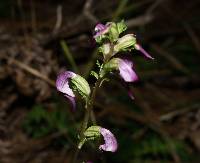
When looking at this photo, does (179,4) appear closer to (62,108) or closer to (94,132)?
(62,108)

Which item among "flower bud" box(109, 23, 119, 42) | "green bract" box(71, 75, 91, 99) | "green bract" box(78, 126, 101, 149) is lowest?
"green bract" box(78, 126, 101, 149)

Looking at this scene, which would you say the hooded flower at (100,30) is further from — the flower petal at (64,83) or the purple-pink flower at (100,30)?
the flower petal at (64,83)

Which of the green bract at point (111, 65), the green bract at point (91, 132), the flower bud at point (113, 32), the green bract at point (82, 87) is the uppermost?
the flower bud at point (113, 32)

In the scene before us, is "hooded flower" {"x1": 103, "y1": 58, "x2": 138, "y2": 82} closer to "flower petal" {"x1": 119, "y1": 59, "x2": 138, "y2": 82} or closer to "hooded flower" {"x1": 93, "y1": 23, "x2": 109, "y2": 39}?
"flower petal" {"x1": 119, "y1": 59, "x2": 138, "y2": 82}

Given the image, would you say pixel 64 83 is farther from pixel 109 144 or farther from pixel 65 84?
pixel 109 144

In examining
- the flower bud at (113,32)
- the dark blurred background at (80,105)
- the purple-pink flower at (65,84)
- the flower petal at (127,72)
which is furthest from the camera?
the dark blurred background at (80,105)

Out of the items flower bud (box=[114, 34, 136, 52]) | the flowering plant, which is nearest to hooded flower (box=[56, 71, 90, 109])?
the flowering plant

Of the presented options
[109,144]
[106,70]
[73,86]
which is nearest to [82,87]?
[73,86]

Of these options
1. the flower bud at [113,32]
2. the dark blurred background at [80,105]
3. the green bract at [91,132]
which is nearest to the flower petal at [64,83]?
the green bract at [91,132]

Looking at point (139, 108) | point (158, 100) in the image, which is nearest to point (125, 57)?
point (139, 108)

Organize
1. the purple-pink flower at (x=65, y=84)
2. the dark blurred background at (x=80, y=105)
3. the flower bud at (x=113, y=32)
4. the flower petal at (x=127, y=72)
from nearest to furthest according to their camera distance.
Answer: the flower petal at (x=127, y=72), the flower bud at (x=113, y=32), the purple-pink flower at (x=65, y=84), the dark blurred background at (x=80, y=105)
